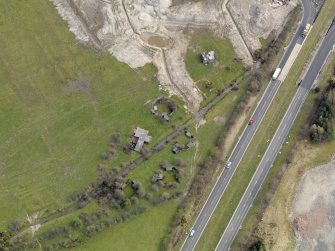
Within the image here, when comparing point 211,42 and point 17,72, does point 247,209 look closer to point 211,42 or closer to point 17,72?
point 211,42

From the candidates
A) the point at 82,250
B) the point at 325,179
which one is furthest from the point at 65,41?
the point at 325,179

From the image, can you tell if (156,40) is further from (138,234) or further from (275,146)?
(138,234)

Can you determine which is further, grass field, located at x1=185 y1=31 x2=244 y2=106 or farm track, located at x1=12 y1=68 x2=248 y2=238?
grass field, located at x1=185 y1=31 x2=244 y2=106

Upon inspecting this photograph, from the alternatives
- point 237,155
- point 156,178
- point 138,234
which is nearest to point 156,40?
point 237,155

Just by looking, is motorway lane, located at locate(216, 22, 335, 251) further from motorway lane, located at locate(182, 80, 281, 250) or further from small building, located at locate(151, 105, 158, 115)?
small building, located at locate(151, 105, 158, 115)

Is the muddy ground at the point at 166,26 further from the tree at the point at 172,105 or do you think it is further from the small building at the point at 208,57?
the small building at the point at 208,57

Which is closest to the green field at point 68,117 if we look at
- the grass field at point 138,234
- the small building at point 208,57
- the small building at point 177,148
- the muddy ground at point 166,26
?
the grass field at point 138,234

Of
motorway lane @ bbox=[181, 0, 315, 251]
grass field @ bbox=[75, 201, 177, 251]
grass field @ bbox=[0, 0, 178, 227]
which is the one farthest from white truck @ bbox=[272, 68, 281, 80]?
grass field @ bbox=[75, 201, 177, 251]

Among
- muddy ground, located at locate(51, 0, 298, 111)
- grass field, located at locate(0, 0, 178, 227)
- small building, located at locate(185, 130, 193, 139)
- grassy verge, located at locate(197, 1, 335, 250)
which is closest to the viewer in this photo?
grass field, located at locate(0, 0, 178, 227)
